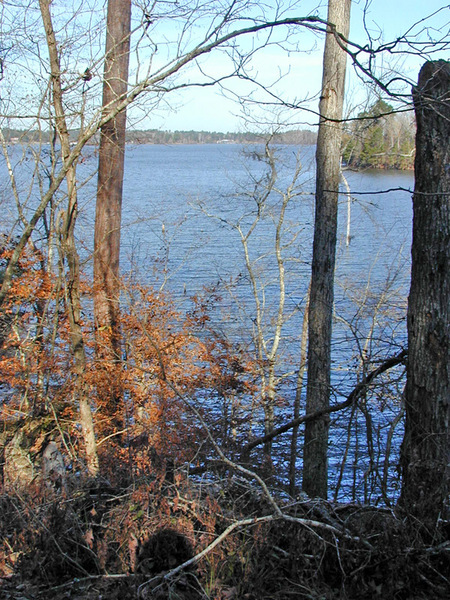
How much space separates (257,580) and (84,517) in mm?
1578

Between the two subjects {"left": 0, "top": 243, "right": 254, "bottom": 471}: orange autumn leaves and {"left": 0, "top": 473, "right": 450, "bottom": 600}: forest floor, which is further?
{"left": 0, "top": 243, "right": 254, "bottom": 471}: orange autumn leaves

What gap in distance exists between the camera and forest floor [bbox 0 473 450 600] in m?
3.81

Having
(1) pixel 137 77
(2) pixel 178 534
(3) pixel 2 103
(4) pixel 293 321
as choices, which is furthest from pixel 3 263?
(2) pixel 178 534

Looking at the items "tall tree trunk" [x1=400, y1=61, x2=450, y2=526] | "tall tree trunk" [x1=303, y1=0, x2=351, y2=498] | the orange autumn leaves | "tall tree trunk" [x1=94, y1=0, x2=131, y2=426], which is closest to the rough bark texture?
"tall tree trunk" [x1=94, y1=0, x2=131, y2=426]

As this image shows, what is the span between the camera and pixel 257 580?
3.82m

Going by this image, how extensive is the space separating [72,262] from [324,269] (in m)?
4.26

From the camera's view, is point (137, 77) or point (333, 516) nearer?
point (333, 516)

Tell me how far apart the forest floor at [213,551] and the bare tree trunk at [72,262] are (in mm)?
2848

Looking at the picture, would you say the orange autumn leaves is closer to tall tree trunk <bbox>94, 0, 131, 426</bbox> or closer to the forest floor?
tall tree trunk <bbox>94, 0, 131, 426</bbox>

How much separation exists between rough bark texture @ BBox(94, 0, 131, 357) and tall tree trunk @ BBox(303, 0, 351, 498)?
4.00 meters

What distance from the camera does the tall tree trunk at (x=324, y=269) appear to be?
9815 mm

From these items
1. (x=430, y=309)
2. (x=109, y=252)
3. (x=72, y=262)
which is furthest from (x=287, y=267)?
(x=430, y=309)

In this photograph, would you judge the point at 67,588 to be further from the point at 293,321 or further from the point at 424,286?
the point at 293,321

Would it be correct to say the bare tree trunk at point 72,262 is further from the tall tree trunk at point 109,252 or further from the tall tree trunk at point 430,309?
the tall tree trunk at point 430,309
